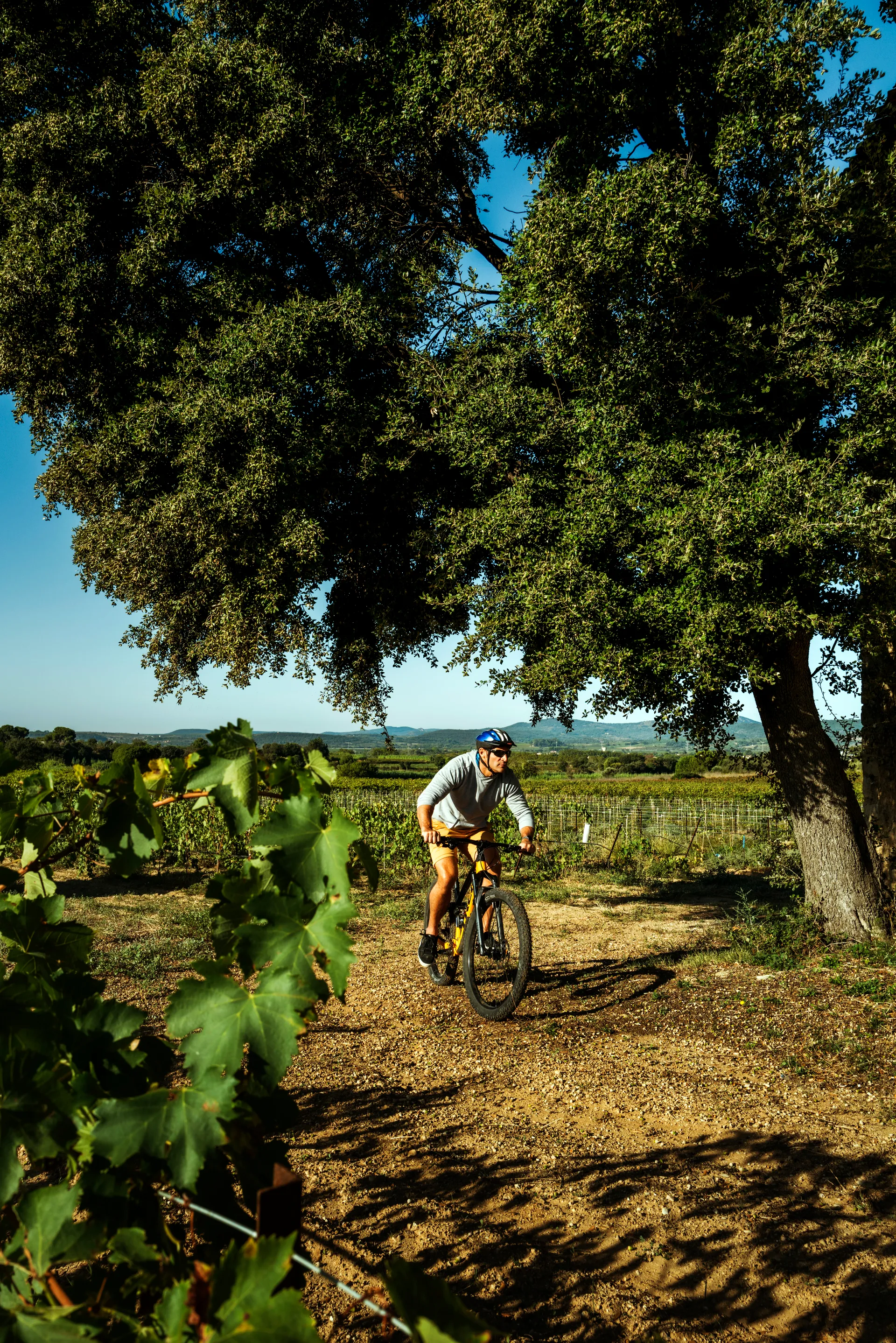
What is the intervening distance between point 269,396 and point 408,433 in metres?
1.49

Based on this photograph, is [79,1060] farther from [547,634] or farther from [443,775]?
[547,634]

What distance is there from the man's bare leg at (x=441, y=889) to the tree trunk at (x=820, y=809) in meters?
3.34

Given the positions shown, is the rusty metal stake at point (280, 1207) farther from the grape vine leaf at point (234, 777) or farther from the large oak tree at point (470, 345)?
the large oak tree at point (470, 345)

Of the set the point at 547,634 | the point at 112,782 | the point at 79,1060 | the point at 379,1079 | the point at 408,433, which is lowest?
the point at 379,1079

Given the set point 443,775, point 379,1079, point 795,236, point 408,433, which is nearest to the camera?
point 379,1079

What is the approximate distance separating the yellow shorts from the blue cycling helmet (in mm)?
684

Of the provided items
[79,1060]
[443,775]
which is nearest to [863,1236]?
[79,1060]

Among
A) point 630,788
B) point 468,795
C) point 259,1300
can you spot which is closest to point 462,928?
point 468,795

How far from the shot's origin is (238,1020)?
1.41 m

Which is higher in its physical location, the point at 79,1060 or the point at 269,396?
the point at 269,396

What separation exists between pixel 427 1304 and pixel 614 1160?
3.02 meters

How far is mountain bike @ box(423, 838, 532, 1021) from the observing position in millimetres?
5289

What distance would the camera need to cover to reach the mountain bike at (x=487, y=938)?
5.29 m

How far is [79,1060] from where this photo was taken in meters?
1.49
